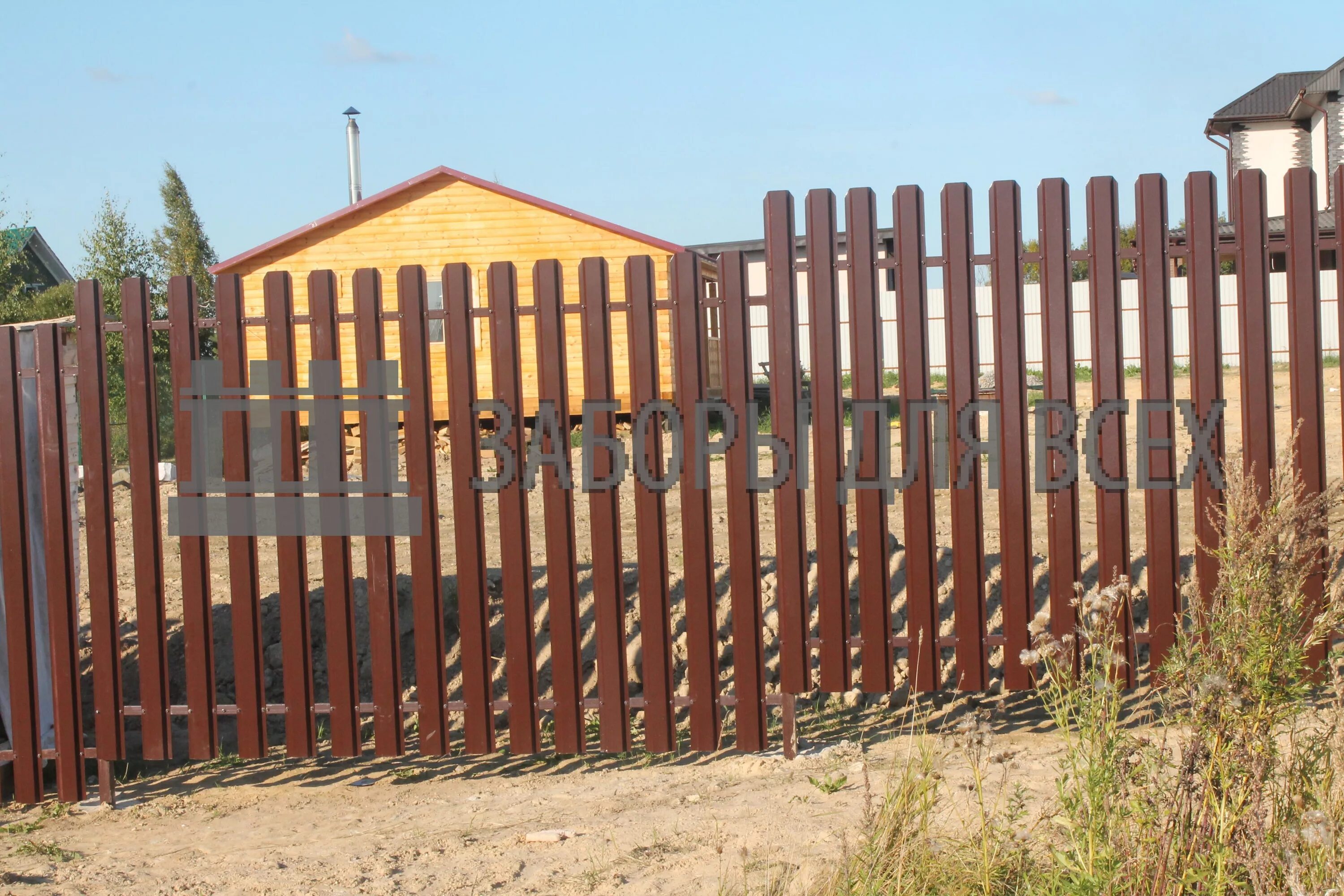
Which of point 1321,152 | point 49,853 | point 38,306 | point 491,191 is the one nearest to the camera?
point 49,853

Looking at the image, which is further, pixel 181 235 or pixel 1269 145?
pixel 181 235

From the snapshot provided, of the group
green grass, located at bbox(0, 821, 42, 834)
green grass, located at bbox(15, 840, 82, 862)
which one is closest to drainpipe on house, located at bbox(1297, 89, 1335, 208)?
green grass, located at bbox(0, 821, 42, 834)

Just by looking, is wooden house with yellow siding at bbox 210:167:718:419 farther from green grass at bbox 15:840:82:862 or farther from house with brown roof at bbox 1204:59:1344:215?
house with brown roof at bbox 1204:59:1344:215

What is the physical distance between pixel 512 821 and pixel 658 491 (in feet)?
4.33

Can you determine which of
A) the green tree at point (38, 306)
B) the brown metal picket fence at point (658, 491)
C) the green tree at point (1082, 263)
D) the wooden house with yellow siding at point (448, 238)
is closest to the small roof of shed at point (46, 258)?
the green tree at point (38, 306)

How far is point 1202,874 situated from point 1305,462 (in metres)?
2.16

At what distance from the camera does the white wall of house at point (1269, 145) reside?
104 ft

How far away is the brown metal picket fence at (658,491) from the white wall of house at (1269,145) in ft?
102

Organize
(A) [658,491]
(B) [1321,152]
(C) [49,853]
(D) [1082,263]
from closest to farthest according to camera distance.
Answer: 1. (C) [49,853]
2. (A) [658,491]
3. (D) [1082,263]
4. (B) [1321,152]

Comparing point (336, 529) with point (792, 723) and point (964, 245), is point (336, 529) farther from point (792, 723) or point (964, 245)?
point (964, 245)

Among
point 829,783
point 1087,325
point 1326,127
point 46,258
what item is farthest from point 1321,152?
point 46,258

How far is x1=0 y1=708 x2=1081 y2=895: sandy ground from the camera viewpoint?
362 centimetres

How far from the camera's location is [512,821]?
4215mm

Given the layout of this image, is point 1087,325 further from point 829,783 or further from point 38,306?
point 38,306
